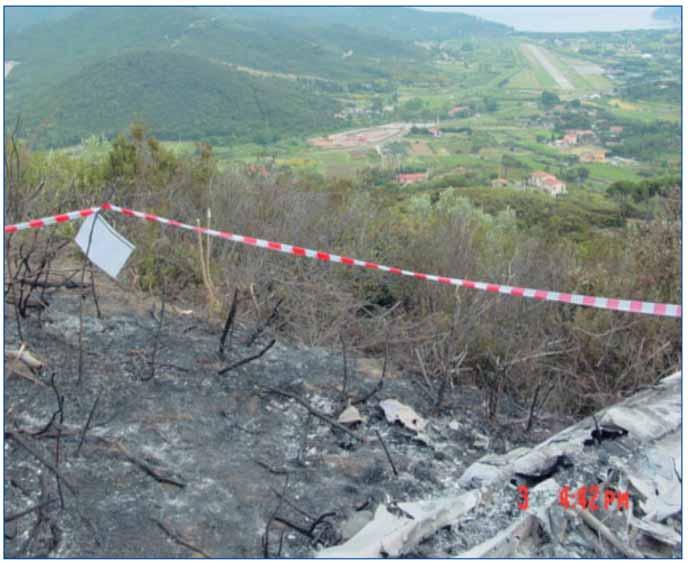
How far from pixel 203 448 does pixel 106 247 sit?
178 centimetres

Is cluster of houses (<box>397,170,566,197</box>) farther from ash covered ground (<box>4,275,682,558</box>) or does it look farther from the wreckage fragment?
the wreckage fragment

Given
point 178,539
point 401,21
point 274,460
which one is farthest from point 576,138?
point 178,539

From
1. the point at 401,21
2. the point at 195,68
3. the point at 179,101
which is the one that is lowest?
the point at 179,101

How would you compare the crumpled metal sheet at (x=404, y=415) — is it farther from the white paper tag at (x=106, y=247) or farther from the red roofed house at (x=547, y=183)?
the red roofed house at (x=547, y=183)

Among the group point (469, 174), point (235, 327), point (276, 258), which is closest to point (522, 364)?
point (235, 327)

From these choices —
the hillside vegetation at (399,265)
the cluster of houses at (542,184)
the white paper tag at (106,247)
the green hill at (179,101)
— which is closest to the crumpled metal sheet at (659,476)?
the hillside vegetation at (399,265)

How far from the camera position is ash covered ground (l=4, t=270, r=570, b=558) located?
12.8 feet

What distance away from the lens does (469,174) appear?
2309 cm

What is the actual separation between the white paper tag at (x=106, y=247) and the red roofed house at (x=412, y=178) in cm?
1502

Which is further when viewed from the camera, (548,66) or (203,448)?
(548,66)
